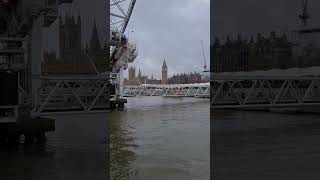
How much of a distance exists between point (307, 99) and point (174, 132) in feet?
47.7

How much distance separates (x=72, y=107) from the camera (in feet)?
65.2

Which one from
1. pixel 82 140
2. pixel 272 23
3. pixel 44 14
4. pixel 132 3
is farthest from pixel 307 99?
pixel 132 3

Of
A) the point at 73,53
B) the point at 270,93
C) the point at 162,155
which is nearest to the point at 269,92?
the point at 270,93

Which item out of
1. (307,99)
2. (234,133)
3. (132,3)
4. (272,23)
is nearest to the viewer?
(234,133)

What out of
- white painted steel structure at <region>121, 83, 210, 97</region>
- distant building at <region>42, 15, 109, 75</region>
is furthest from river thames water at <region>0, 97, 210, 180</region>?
white painted steel structure at <region>121, 83, 210, 97</region>

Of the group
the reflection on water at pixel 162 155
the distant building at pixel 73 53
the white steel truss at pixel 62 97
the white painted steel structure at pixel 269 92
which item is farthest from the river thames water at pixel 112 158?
the white painted steel structure at pixel 269 92

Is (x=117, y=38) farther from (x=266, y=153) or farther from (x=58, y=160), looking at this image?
(x=58, y=160)

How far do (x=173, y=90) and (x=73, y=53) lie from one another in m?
88.1

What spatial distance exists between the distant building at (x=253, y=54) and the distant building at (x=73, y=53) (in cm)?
1361

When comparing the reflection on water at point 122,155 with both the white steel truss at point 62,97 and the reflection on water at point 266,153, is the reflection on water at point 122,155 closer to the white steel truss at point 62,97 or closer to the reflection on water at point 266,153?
the white steel truss at point 62,97

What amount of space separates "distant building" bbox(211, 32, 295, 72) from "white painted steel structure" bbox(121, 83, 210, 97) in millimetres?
50995

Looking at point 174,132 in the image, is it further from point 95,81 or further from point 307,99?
point 307,99

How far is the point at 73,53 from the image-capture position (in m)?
28.1

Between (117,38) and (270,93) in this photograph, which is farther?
(117,38)
